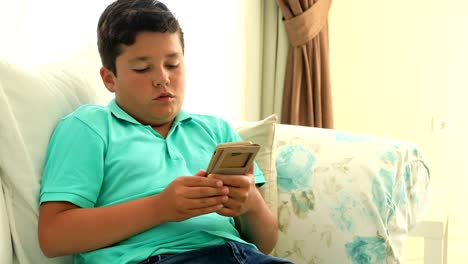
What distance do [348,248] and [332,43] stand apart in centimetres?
197

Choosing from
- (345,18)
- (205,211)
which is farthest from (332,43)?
(205,211)

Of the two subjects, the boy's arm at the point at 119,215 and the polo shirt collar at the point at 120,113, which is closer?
the boy's arm at the point at 119,215

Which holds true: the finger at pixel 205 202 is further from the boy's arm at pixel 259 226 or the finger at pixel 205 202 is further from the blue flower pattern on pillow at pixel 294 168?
the blue flower pattern on pillow at pixel 294 168

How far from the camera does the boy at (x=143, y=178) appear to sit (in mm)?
1223

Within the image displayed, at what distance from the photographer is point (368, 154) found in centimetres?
165

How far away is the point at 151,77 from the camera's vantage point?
1362mm

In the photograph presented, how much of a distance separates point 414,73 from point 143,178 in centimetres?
230

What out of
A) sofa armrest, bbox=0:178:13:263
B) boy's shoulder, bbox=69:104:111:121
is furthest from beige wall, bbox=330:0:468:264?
sofa armrest, bbox=0:178:13:263

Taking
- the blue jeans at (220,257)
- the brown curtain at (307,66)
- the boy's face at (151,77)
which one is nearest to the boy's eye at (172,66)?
the boy's face at (151,77)

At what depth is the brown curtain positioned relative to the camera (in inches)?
116

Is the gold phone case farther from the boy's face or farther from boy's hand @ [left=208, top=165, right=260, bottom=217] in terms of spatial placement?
the boy's face

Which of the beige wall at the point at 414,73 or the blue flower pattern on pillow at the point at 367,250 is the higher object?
the beige wall at the point at 414,73

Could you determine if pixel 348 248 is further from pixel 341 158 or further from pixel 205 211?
pixel 205 211

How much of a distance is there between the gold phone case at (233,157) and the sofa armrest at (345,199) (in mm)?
380
